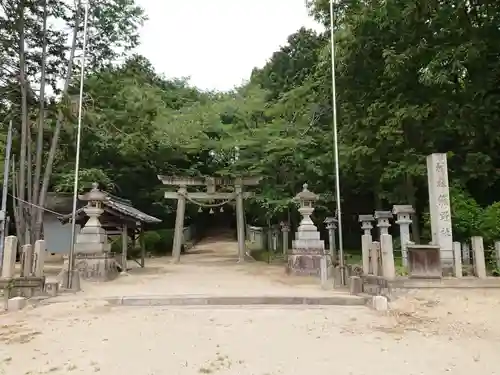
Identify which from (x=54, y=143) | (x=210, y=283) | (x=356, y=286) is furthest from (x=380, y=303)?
(x=54, y=143)

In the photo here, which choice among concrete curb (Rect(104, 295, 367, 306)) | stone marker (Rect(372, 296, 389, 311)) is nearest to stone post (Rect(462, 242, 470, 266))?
concrete curb (Rect(104, 295, 367, 306))

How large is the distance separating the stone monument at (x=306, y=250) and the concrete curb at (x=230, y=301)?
16.4ft

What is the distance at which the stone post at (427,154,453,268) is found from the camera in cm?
866

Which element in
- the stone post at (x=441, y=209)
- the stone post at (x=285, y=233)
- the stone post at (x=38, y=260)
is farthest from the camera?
the stone post at (x=285, y=233)

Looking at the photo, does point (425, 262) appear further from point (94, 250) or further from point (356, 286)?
point (94, 250)

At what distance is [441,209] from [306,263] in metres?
5.33

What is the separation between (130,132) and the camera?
58.0 ft

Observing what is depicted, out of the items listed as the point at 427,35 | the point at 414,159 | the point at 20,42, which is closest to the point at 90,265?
the point at 20,42

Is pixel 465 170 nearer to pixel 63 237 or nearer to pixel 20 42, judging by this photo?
pixel 20 42

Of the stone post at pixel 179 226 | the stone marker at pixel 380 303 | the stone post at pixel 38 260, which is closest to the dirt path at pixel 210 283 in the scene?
the stone post at pixel 38 260

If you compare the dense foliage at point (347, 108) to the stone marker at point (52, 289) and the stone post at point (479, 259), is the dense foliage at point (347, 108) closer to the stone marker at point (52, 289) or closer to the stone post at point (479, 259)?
the stone post at point (479, 259)

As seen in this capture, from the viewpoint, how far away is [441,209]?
901 cm

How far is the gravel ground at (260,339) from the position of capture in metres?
4.66

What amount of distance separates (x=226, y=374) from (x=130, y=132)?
48.1 feet
